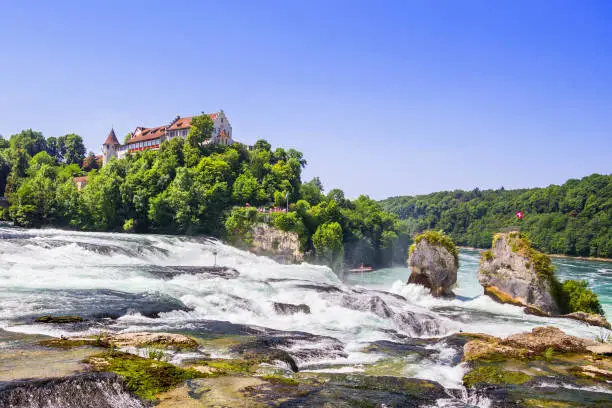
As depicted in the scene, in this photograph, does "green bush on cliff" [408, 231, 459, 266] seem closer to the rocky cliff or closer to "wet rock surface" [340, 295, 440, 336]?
"wet rock surface" [340, 295, 440, 336]

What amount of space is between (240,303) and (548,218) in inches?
5210

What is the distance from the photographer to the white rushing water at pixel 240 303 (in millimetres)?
16344

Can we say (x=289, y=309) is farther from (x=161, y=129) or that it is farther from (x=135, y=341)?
(x=161, y=129)

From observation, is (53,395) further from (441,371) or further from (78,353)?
(441,371)

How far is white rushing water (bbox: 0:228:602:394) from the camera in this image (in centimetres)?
1634

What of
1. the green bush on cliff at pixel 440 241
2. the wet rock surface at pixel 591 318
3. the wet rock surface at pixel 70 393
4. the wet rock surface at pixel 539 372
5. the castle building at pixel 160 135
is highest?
the castle building at pixel 160 135

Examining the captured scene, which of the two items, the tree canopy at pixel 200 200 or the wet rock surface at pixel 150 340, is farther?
the tree canopy at pixel 200 200

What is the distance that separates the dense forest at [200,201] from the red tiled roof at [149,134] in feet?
57.3

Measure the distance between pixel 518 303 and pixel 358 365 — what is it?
22439mm

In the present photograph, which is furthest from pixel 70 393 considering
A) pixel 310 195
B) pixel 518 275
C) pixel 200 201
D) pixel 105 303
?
pixel 310 195

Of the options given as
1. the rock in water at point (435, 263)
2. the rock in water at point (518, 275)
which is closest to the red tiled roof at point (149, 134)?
the rock in water at point (435, 263)

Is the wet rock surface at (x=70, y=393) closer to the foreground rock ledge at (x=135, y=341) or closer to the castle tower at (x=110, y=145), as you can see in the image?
the foreground rock ledge at (x=135, y=341)

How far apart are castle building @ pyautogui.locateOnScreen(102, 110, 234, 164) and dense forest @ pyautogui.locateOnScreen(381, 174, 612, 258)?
2807 inches

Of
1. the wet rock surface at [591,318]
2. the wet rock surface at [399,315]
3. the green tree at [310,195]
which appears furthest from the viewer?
the green tree at [310,195]
